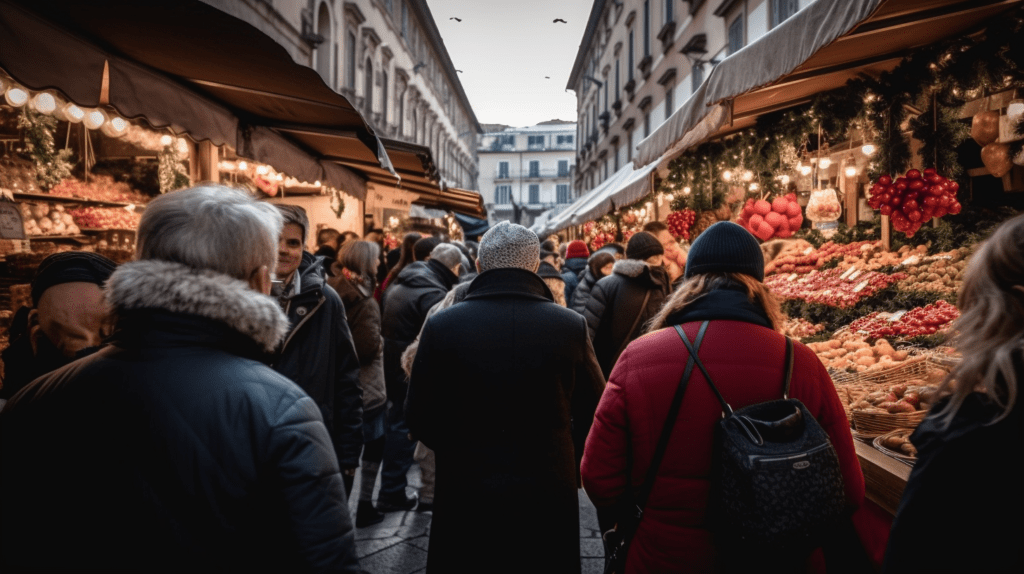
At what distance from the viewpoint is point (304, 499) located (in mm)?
1239

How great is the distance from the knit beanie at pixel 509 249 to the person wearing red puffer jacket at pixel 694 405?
715mm

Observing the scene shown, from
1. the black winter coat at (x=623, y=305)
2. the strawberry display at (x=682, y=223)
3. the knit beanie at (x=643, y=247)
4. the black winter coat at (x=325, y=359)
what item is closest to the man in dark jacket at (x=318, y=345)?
the black winter coat at (x=325, y=359)

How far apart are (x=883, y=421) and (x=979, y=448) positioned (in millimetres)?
1990

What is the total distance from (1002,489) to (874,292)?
13.1ft

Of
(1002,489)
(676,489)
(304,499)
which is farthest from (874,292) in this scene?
(304,499)

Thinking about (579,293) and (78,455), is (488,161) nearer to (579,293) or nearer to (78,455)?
(579,293)

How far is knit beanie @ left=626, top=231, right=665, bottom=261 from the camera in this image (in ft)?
15.8

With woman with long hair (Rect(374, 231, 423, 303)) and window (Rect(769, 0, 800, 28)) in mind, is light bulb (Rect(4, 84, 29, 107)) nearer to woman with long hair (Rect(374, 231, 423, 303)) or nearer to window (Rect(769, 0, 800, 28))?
woman with long hair (Rect(374, 231, 423, 303))

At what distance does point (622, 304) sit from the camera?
177 inches

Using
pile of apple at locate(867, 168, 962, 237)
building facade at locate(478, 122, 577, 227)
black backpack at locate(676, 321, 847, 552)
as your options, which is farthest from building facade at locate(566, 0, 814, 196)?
building facade at locate(478, 122, 577, 227)

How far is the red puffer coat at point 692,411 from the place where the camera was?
1.80m

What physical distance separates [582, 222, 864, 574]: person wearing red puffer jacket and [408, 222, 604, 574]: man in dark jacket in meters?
0.35

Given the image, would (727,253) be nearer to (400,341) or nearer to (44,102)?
(400,341)

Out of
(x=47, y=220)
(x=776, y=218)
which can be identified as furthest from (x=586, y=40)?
(x=47, y=220)
